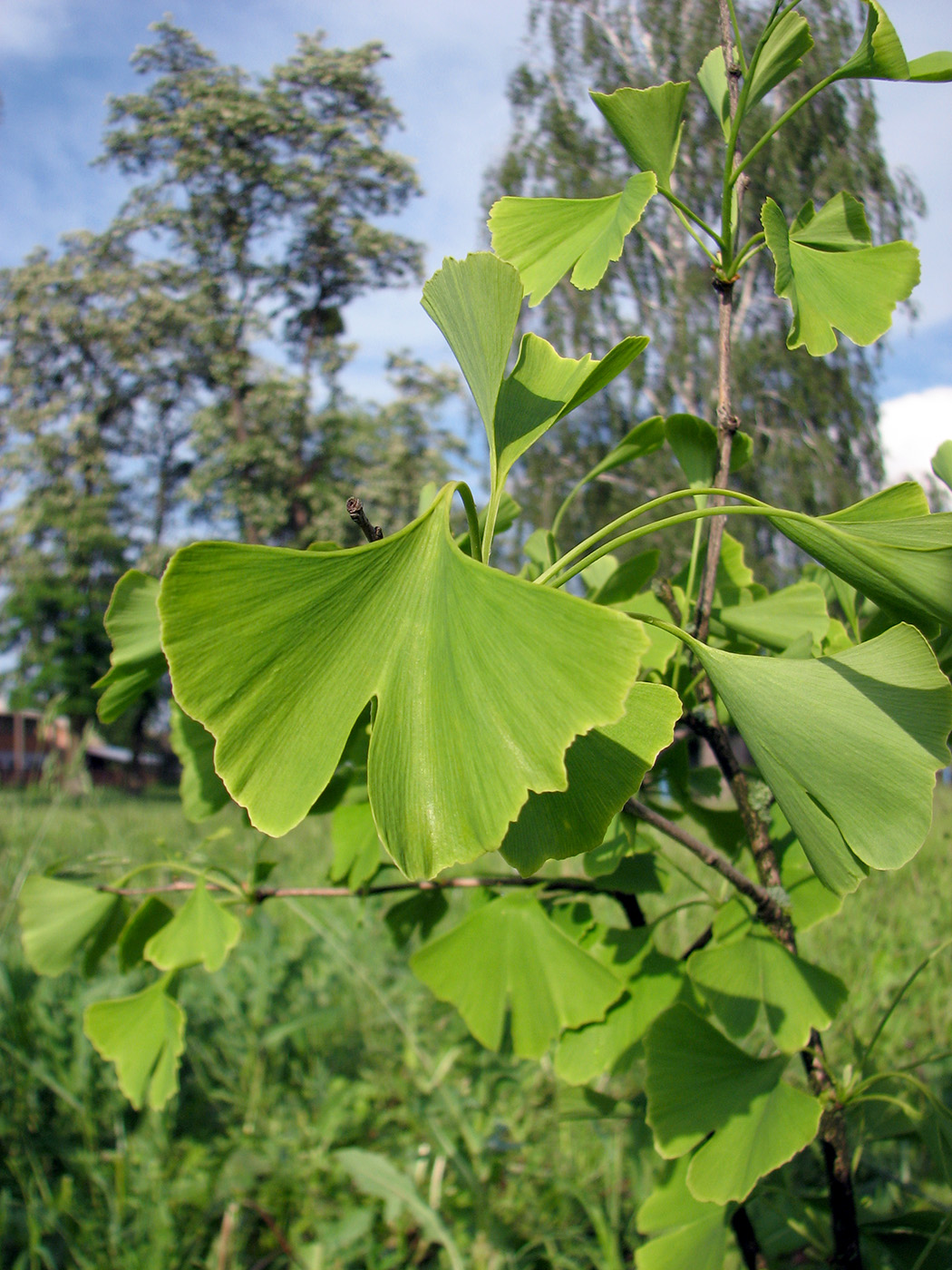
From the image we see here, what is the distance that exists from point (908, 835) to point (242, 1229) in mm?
1035

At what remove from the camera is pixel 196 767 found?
48 cm

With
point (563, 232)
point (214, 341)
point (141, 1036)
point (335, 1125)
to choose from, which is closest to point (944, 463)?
point (563, 232)

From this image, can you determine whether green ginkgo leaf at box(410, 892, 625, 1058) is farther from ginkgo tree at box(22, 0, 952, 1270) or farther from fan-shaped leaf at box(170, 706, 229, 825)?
fan-shaped leaf at box(170, 706, 229, 825)

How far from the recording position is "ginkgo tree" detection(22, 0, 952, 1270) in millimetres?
242

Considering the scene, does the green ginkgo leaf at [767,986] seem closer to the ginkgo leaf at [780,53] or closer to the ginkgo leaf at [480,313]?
the ginkgo leaf at [480,313]

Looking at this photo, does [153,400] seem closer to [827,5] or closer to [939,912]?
[827,5]

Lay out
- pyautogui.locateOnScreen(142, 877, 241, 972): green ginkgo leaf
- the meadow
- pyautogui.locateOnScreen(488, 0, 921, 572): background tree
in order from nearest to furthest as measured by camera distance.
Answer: pyautogui.locateOnScreen(142, 877, 241, 972): green ginkgo leaf < the meadow < pyautogui.locateOnScreen(488, 0, 921, 572): background tree

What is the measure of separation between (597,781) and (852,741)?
0.28 ft

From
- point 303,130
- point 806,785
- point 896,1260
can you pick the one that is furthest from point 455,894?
point 303,130

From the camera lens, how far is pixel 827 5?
17.8 ft

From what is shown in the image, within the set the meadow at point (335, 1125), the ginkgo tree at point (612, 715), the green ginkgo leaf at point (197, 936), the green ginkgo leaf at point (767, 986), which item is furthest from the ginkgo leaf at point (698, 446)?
the meadow at point (335, 1125)

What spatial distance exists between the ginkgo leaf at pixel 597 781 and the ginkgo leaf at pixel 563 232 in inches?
7.7

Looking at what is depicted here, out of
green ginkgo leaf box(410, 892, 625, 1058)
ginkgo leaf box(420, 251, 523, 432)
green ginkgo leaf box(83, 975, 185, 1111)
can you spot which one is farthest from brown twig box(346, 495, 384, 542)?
green ginkgo leaf box(83, 975, 185, 1111)

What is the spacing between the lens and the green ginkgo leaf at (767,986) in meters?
0.39
